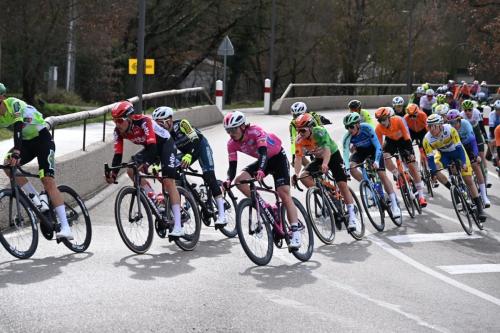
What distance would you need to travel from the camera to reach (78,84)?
42.6m

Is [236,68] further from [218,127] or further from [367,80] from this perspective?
[218,127]

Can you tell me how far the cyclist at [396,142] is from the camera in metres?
14.2

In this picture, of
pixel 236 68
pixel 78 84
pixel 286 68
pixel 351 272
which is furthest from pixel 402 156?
pixel 286 68

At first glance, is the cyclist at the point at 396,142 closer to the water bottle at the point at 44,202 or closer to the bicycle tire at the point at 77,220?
the bicycle tire at the point at 77,220

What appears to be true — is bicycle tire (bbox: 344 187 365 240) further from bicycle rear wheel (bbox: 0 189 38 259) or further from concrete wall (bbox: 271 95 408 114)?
concrete wall (bbox: 271 95 408 114)

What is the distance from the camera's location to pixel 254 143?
10156 millimetres

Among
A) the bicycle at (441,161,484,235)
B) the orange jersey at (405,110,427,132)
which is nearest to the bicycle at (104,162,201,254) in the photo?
the bicycle at (441,161,484,235)

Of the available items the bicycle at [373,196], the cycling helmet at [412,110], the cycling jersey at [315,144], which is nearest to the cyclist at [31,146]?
the cycling jersey at [315,144]

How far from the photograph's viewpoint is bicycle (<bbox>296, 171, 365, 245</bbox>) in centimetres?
1157

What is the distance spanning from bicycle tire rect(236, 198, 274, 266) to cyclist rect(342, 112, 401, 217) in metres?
3.06

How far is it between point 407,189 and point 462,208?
3.48 feet

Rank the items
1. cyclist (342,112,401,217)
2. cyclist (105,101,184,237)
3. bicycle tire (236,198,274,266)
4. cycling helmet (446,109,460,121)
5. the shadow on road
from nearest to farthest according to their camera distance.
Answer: the shadow on road → bicycle tire (236,198,274,266) → cyclist (105,101,184,237) → cyclist (342,112,401,217) → cycling helmet (446,109,460,121)

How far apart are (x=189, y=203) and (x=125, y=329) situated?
349cm

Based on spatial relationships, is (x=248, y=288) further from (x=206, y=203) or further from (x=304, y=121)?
(x=304, y=121)
